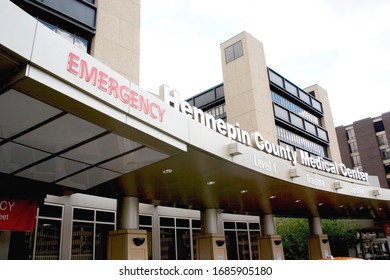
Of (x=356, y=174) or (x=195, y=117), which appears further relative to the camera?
A: (x=356, y=174)

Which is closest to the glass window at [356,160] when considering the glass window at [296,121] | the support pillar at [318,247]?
the glass window at [296,121]

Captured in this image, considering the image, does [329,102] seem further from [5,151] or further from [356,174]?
[5,151]

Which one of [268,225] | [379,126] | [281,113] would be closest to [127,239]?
[268,225]

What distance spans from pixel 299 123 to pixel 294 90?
16.7 ft

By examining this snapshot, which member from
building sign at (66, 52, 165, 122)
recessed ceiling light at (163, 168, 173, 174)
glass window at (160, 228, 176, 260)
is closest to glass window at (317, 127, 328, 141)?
glass window at (160, 228, 176, 260)

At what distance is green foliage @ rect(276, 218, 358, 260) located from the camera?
32156mm

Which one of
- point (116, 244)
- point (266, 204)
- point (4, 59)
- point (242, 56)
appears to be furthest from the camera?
point (242, 56)

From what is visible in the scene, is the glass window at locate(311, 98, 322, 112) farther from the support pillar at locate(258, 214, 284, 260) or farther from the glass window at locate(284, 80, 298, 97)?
the support pillar at locate(258, 214, 284, 260)

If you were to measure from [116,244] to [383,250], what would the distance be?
54053 millimetres

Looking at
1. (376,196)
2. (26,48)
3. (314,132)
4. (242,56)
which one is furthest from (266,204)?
(314,132)

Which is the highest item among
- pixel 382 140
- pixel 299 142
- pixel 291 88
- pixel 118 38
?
pixel 291 88

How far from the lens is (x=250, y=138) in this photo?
15.4 m

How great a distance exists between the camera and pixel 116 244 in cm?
1266

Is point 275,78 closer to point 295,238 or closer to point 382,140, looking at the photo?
point 295,238
